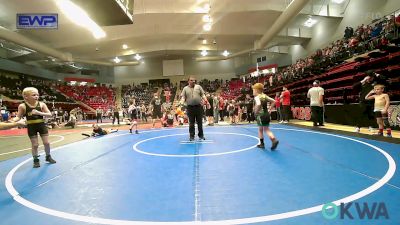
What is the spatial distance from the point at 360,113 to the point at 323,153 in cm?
495

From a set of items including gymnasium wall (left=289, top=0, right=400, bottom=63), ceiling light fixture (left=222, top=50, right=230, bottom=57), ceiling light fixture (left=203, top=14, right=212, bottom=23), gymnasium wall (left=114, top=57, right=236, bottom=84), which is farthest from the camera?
gymnasium wall (left=114, top=57, right=236, bottom=84)

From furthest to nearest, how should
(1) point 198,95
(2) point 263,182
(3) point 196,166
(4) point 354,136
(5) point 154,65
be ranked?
(5) point 154,65 < (1) point 198,95 < (4) point 354,136 < (3) point 196,166 < (2) point 263,182

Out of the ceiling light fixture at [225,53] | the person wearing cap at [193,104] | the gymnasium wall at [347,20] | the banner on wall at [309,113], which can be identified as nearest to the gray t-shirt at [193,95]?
the person wearing cap at [193,104]

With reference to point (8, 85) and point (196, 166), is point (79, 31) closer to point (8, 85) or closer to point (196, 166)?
point (8, 85)

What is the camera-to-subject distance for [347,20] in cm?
→ 2019

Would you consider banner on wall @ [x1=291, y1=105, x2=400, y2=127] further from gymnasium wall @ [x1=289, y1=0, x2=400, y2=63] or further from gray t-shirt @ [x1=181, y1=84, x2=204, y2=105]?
gymnasium wall @ [x1=289, y1=0, x2=400, y2=63]

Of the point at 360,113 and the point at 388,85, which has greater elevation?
the point at 388,85

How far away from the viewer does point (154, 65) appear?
41688 mm

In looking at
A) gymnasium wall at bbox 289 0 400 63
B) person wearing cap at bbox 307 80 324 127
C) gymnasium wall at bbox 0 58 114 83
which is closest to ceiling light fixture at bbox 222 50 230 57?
gymnasium wall at bbox 289 0 400 63

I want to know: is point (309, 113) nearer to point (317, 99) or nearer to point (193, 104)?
point (317, 99)

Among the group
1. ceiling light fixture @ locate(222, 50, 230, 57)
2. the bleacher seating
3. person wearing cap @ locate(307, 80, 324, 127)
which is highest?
ceiling light fixture @ locate(222, 50, 230, 57)

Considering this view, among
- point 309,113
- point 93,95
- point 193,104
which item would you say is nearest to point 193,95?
point 193,104

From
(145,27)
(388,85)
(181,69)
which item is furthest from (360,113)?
(181,69)

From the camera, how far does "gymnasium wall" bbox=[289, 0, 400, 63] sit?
16484 millimetres
